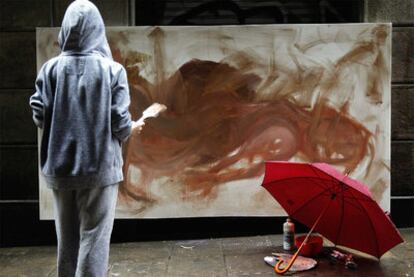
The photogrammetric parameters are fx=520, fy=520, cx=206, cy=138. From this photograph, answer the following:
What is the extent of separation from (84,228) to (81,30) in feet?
3.93

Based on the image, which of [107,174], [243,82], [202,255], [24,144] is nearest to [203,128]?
[243,82]

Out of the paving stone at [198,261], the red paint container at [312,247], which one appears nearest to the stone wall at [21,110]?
the paving stone at [198,261]

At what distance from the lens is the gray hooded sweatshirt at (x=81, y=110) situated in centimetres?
307

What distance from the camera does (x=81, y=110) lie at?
10.1 feet

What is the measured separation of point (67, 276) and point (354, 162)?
3.30 metres

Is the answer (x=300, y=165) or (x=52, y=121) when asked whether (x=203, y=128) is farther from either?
(x=52, y=121)

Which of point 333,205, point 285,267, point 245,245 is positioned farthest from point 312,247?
point 245,245

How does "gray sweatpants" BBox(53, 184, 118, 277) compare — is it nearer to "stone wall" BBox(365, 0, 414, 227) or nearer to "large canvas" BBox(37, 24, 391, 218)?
"large canvas" BBox(37, 24, 391, 218)

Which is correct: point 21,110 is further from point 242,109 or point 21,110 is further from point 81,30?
point 81,30

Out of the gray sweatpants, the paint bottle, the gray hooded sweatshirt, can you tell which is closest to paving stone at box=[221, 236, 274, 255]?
the paint bottle

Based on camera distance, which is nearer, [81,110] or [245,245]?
[81,110]

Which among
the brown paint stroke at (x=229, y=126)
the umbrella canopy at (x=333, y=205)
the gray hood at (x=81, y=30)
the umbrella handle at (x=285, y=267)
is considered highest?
the gray hood at (x=81, y=30)

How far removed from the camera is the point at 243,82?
5375mm

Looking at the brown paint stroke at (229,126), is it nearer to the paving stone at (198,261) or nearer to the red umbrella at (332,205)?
the paving stone at (198,261)
